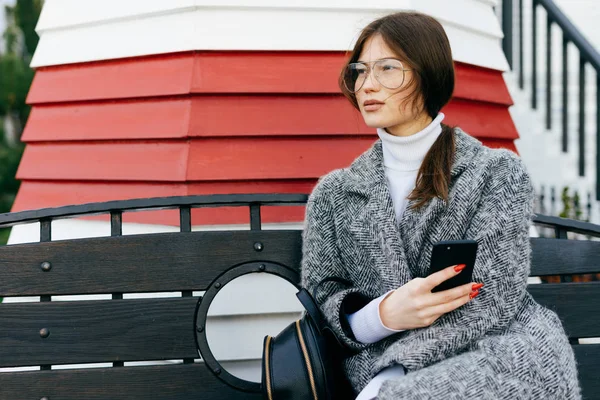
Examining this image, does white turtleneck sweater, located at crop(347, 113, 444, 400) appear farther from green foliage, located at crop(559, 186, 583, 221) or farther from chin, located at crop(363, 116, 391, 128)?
green foliage, located at crop(559, 186, 583, 221)

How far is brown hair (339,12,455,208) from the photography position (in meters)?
1.96

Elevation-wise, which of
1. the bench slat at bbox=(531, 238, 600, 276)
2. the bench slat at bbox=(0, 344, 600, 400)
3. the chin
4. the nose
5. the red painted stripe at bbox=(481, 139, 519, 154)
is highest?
the nose

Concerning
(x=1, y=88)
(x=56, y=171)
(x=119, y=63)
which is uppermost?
(x=119, y=63)

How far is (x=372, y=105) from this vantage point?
199cm

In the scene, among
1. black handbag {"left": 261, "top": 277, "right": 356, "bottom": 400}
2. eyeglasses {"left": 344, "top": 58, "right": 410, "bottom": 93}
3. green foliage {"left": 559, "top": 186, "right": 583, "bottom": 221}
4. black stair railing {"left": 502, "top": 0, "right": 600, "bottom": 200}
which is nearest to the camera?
black handbag {"left": 261, "top": 277, "right": 356, "bottom": 400}

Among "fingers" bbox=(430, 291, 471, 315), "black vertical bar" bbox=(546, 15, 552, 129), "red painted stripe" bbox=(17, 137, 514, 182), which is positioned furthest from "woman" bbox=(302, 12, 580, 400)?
"black vertical bar" bbox=(546, 15, 552, 129)

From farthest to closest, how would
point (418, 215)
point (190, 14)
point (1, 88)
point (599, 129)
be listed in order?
1. point (1, 88)
2. point (599, 129)
3. point (190, 14)
4. point (418, 215)

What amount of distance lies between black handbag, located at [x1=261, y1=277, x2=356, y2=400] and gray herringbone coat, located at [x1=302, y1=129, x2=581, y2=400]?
0.18ft

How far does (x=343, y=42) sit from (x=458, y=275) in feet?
4.33

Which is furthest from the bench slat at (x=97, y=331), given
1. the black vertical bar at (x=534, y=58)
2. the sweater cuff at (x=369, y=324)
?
the black vertical bar at (x=534, y=58)

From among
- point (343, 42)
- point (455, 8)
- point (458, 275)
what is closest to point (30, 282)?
point (458, 275)

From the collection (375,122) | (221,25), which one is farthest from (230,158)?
(375,122)

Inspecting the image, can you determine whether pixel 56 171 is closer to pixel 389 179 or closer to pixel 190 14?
pixel 190 14

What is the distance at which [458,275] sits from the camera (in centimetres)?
177
